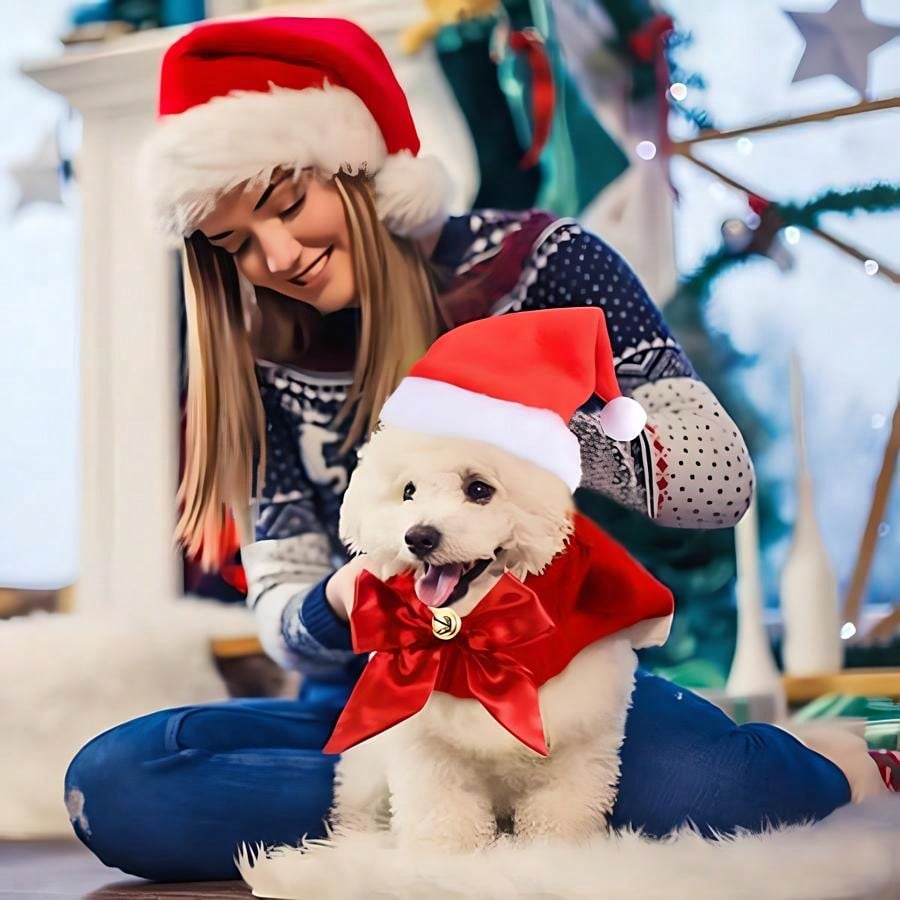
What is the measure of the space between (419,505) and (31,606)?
0.79 m

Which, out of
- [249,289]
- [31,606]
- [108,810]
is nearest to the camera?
[108,810]

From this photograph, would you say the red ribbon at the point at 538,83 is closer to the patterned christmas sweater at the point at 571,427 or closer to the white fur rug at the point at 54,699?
the patterned christmas sweater at the point at 571,427

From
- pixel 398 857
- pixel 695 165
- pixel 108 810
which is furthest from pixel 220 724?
pixel 695 165

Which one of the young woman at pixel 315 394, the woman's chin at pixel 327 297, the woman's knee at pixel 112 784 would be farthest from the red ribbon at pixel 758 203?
the woman's knee at pixel 112 784

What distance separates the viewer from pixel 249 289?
1224mm

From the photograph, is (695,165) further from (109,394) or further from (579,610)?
(109,394)

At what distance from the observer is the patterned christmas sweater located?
1.02m

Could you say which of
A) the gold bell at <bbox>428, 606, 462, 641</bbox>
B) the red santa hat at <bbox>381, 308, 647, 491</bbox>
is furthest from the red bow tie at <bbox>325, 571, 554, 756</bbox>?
the red santa hat at <bbox>381, 308, 647, 491</bbox>

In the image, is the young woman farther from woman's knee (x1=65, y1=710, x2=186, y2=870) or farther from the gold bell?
the gold bell

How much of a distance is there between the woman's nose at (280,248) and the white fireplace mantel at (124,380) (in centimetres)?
41

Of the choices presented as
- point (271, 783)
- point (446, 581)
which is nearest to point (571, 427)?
point (446, 581)

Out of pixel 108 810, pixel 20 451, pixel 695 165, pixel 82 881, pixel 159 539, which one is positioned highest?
pixel 695 165

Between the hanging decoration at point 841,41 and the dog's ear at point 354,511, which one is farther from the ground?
the hanging decoration at point 841,41

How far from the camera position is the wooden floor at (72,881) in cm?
99
